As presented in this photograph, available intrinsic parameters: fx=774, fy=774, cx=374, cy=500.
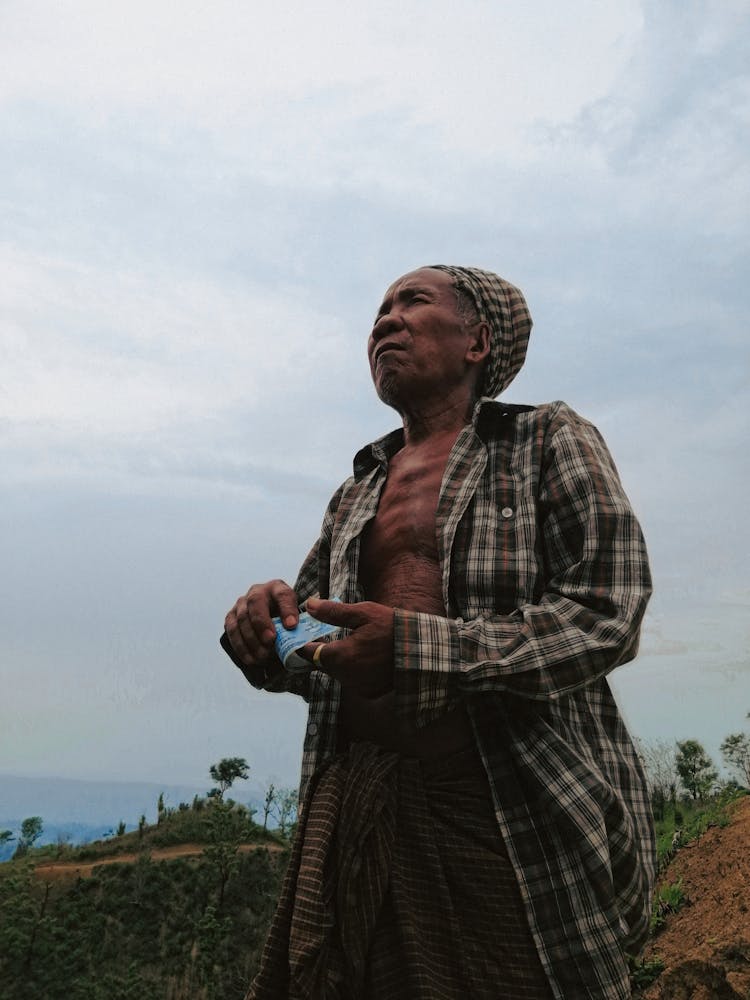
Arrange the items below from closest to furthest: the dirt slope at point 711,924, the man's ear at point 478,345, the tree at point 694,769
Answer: the man's ear at point 478,345
the dirt slope at point 711,924
the tree at point 694,769

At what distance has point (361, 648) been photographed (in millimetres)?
1804

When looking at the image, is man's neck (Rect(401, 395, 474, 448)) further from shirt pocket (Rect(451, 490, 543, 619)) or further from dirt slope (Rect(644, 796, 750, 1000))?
dirt slope (Rect(644, 796, 750, 1000))

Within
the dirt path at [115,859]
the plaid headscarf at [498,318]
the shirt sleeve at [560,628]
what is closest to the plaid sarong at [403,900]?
the shirt sleeve at [560,628]

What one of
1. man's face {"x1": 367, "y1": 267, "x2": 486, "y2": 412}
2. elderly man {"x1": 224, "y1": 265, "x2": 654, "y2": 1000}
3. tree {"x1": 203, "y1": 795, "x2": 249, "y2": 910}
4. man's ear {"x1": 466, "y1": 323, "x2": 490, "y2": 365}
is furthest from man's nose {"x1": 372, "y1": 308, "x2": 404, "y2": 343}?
tree {"x1": 203, "y1": 795, "x2": 249, "y2": 910}

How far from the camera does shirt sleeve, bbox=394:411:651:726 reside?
1.80m

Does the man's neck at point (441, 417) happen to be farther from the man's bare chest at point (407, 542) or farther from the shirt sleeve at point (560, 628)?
the shirt sleeve at point (560, 628)

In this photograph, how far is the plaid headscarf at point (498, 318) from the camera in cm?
300

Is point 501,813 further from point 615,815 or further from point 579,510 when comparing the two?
point 579,510

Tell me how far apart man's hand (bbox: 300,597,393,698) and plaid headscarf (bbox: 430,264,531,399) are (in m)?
1.42

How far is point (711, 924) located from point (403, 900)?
4413 millimetres

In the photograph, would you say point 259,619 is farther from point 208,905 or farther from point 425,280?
point 208,905

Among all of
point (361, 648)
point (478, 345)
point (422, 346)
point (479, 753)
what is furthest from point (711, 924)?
point (361, 648)

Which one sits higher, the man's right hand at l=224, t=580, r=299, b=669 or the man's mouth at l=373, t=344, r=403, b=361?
the man's mouth at l=373, t=344, r=403, b=361

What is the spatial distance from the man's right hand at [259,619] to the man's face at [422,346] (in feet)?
3.15
